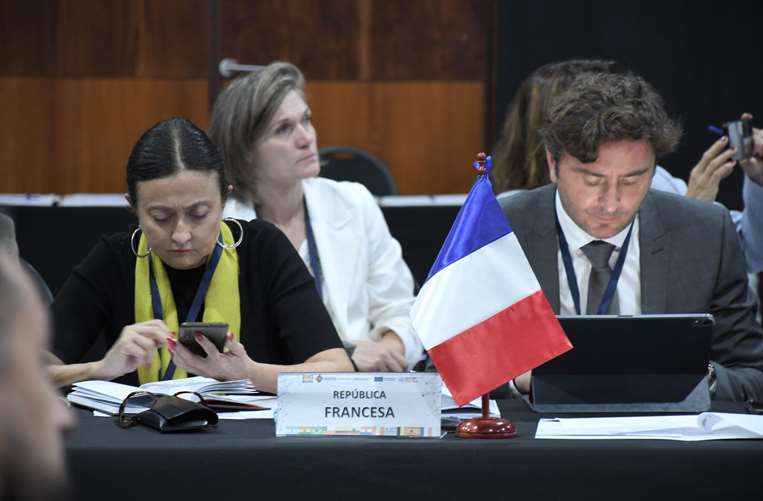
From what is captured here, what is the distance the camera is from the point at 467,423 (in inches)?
89.3

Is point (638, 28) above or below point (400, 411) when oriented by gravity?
above

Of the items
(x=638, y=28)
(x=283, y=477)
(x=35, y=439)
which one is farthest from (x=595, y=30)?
(x=35, y=439)

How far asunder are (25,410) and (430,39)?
6.70m

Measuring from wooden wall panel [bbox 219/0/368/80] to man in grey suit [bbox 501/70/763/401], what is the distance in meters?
4.42

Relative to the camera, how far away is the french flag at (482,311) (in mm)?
2307

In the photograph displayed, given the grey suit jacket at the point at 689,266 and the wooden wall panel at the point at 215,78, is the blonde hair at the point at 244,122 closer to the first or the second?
the grey suit jacket at the point at 689,266

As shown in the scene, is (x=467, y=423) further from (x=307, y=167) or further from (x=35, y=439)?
(x=307, y=167)

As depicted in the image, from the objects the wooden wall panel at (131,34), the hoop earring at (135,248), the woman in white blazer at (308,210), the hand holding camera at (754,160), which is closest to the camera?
the hoop earring at (135,248)

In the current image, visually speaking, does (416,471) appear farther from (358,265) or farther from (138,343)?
(358,265)

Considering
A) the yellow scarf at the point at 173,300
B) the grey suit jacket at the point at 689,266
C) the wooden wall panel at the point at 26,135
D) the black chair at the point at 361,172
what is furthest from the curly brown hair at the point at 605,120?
the wooden wall panel at the point at 26,135

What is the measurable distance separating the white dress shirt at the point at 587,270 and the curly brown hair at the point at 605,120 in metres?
0.20

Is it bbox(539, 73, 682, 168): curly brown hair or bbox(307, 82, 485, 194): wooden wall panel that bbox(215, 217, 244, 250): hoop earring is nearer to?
bbox(539, 73, 682, 168): curly brown hair

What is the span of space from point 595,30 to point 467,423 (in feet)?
17.8

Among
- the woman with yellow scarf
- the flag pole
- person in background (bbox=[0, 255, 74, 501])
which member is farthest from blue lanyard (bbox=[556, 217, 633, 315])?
person in background (bbox=[0, 255, 74, 501])
